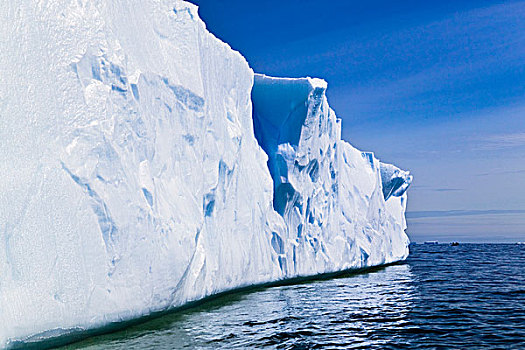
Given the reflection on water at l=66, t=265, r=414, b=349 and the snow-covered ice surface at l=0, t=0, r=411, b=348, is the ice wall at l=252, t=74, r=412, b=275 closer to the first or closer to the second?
the snow-covered ice surface at l=0, t=0, r=411, b=348

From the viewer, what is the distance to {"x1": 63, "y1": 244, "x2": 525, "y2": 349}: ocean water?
760 cm

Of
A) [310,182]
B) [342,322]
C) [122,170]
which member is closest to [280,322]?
[342,322]

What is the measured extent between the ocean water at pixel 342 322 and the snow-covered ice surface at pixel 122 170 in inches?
20.1

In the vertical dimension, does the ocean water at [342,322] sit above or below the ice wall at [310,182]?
below

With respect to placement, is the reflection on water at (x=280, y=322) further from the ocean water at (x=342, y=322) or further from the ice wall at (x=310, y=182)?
the ice wall at (x=310, y=182)

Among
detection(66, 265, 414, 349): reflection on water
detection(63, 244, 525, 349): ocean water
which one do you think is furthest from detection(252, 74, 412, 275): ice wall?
detection(66, 265, 414, 349): reflection on water

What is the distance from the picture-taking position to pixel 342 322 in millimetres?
9422

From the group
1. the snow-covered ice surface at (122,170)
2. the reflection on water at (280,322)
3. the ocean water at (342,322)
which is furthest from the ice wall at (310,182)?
the reflection on water at (280,322)

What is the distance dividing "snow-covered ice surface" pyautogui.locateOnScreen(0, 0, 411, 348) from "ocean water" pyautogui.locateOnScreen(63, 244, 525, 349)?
0.51 meters

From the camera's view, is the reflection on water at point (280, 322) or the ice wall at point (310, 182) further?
the ice wall at point (310, 182)

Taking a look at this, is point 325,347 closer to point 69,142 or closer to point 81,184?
point 81,184

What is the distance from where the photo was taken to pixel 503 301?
1212cm

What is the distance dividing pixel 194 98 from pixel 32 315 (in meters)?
5.40

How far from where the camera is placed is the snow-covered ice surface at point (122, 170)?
611 cm
